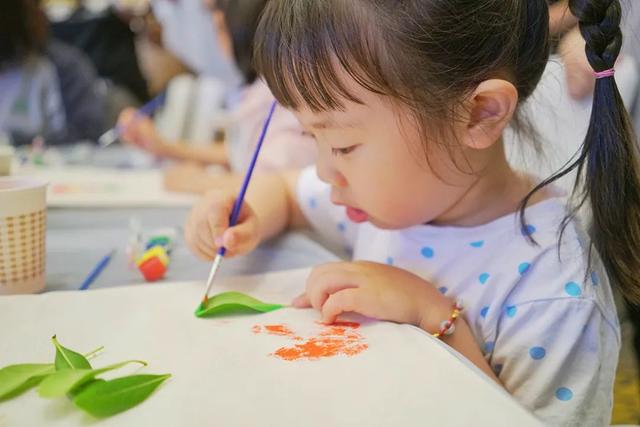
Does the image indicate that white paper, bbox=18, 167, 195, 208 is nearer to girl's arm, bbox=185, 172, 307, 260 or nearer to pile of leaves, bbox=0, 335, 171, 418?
girl's arm, bbox=185, 172, 307, 260

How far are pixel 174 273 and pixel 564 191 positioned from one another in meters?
0.45

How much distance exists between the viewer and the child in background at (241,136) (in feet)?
3.87

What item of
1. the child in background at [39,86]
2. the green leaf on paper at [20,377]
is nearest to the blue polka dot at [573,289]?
the green leaf on paper at [20,377]

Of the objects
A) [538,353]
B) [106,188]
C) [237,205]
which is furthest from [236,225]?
[106,188]

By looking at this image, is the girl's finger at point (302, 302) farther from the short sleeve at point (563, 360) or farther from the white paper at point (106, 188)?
the white paper at point (106, 188)

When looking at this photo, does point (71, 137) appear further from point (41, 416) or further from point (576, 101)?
point (41, 416)

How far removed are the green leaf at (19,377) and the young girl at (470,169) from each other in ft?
0.74

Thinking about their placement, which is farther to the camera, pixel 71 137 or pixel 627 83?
pixel 71 137

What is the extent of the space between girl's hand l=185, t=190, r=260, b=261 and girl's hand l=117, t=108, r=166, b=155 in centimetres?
96

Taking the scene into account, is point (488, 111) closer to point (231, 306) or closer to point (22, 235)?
point (231, 306)

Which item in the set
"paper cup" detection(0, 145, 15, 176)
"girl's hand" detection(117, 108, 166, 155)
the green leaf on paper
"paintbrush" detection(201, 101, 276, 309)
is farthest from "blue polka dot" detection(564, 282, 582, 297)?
"girl's hand" detection(117, 108, 166, 155)

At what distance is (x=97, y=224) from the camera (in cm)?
95

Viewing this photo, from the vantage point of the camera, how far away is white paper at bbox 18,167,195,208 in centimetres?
106

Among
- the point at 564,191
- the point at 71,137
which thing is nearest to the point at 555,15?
the point at 564,191
